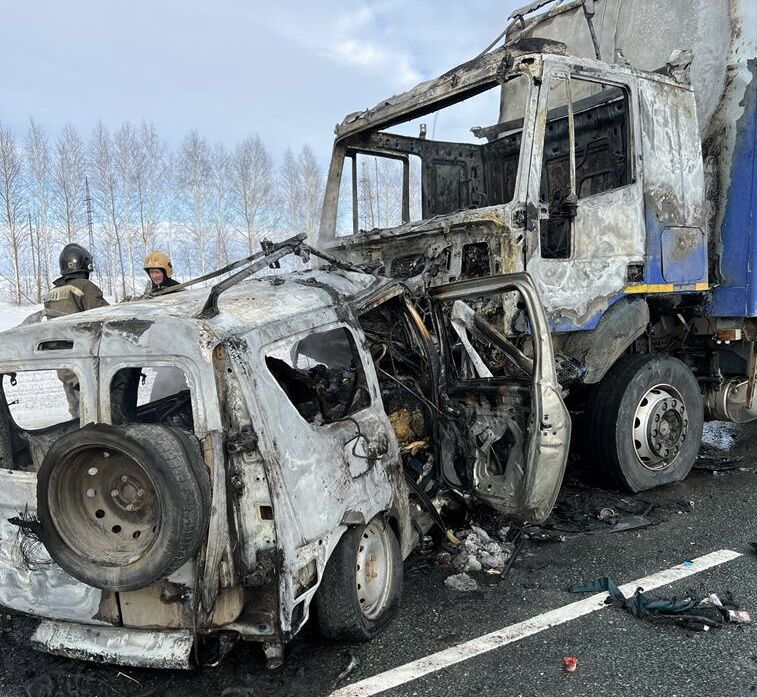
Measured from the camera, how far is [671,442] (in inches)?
191

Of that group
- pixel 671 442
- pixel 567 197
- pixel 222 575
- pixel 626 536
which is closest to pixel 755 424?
pixel 671 442

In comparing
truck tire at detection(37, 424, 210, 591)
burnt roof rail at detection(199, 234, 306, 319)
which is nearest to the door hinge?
truck tire at detection(37, 424, 210, 591)

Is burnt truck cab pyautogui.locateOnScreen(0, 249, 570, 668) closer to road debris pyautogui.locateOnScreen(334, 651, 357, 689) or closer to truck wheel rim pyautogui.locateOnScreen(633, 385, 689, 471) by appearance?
road debris pyautogui.locateOnScreen(334, 651, 357, 689)

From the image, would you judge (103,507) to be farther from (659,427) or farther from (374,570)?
(659,427)

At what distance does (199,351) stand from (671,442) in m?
3.85

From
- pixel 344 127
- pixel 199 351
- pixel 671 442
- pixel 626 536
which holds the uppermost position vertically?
pixel 344 127

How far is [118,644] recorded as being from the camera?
8.25 feet

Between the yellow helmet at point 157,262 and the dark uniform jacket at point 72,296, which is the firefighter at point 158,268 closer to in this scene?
the yellow helmet at point 157,262

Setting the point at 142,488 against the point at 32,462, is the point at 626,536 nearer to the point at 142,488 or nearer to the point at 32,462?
the point at 142,488

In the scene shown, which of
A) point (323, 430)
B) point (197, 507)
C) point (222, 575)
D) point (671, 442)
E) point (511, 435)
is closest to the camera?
point (197, 507)

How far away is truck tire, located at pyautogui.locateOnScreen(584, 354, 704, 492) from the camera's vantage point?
15.1ft

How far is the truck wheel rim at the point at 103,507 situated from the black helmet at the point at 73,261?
3.59m

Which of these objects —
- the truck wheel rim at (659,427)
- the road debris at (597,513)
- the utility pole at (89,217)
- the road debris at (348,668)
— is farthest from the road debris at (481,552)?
the utility pole at (89,217)

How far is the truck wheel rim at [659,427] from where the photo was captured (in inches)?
185
